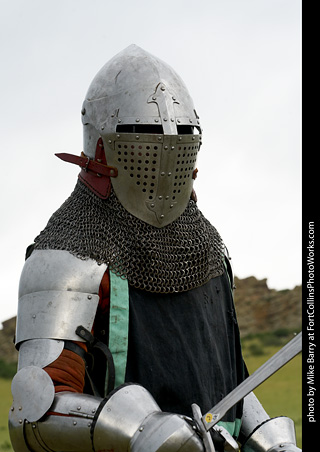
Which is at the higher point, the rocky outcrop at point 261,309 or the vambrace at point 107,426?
the vambrace at point 107,426

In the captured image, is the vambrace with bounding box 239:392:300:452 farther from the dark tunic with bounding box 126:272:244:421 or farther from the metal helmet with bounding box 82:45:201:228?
the metal helmet with bounding box 82:45:201:228

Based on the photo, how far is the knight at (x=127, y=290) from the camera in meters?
6.63

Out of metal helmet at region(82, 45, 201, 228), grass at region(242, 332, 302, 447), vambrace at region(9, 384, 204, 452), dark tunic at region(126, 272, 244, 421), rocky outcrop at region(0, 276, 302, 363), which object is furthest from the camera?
rocky outcrop at region(0, 276, 302, 363)

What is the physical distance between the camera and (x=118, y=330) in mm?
6863

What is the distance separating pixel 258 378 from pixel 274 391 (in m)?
10.6

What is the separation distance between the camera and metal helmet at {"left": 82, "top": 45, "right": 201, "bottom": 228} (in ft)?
23.2

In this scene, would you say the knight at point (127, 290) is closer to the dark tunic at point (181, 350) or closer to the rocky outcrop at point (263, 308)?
the dark tunic at point (181, 350)

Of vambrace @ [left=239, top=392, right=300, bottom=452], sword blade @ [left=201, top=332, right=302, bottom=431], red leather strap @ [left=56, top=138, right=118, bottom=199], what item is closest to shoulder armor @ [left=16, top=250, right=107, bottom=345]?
red leather strap @ [left=56, top=138, right=118, bottom=199]

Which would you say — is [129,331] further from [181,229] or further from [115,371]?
[181,229]

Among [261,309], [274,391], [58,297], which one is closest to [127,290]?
[58,297]

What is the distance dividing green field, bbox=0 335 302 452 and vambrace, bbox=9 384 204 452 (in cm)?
705

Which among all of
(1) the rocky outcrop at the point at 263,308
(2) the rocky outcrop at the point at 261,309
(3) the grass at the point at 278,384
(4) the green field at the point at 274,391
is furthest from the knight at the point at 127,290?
(1) the rocky outcrop at the point at 263,308

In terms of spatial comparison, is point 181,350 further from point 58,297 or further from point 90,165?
point 90,165

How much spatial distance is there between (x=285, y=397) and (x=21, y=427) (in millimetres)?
10067
